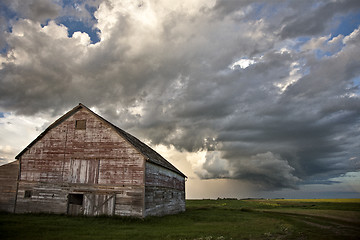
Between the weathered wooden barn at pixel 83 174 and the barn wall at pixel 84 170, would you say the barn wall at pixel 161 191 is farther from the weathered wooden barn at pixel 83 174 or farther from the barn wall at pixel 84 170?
the barn wall at pixel 84 170

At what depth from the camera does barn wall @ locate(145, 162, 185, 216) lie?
2258 cm

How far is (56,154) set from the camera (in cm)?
2452

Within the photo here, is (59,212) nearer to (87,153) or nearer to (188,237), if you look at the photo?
(87,153)

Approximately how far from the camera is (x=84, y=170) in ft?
76.7

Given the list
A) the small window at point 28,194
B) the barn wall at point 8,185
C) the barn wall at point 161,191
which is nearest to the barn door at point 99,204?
the barn wall at point 161,191

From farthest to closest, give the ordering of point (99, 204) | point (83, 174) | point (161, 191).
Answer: point (161, 191)
point (83, 174)
point (99, 204)

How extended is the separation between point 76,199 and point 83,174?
259 cm

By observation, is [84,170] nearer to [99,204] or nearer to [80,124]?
[99,204]

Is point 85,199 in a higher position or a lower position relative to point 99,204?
higher

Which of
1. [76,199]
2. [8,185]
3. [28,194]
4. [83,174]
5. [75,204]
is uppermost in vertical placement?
[83,174]

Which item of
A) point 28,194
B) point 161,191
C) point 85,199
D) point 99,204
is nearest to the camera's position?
point 99,204

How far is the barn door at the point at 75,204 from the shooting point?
2241 centimetres

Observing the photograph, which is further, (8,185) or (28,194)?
(8,185)

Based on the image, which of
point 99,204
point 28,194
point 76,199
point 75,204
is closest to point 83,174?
point 76,199
